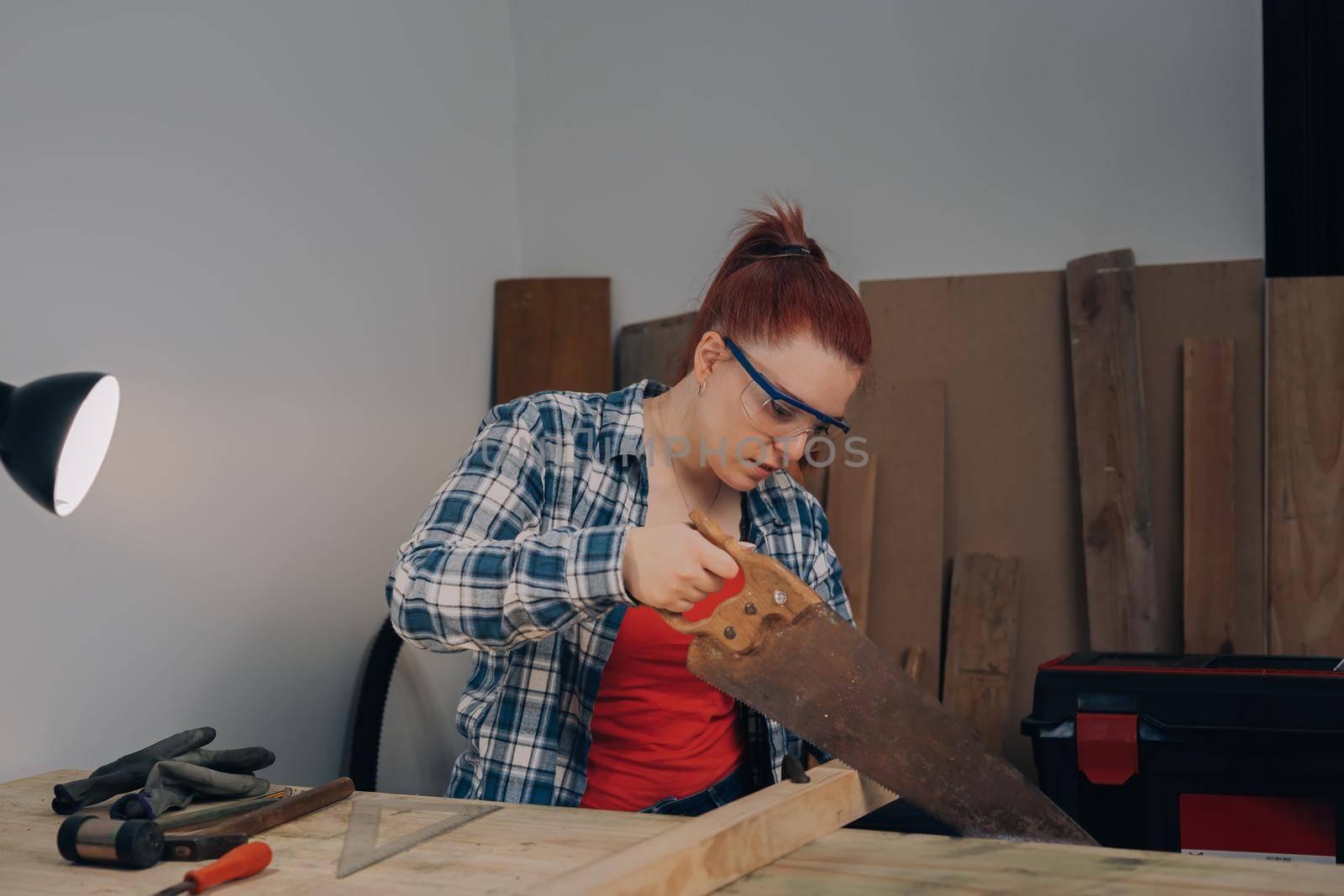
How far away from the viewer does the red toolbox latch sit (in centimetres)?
209

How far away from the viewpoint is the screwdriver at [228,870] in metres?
1.20

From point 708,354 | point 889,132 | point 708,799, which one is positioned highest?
point 889,132

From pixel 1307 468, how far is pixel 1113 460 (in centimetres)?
44

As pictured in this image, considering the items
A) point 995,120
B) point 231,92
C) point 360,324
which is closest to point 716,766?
point 360,324

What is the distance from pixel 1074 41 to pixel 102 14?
238 cm

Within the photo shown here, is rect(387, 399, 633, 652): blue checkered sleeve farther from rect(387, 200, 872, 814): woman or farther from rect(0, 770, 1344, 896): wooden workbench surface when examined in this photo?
rect(0, 770, 1344, 896): wooden workbench surface

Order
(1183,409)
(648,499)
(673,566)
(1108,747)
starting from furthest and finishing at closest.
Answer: (1183,409)
(1108,747)
(648,499)
(673,566)

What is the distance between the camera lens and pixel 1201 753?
2.05 m

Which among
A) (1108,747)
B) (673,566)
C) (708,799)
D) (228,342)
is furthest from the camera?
(228,342)

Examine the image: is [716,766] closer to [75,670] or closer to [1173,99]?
[75,670]

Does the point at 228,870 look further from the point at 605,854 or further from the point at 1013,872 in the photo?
the point at 1013,872

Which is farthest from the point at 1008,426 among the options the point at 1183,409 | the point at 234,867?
the point at 234,867

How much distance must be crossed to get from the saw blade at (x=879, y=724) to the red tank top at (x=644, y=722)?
0.26 m

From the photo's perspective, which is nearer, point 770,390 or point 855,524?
point 770,390
